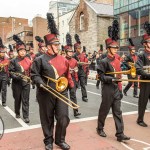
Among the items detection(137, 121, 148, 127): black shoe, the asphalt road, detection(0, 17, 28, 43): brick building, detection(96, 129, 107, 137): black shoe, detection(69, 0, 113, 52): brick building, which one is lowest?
the asphalt road

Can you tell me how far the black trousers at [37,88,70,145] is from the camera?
5531 mm

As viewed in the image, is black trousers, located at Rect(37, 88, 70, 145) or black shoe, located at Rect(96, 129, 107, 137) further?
black shoe, located at Rect(96, 129, 107, 137)

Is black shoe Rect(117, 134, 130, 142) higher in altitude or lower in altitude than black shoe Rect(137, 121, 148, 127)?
higher

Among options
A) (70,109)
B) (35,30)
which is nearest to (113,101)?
(70,109)

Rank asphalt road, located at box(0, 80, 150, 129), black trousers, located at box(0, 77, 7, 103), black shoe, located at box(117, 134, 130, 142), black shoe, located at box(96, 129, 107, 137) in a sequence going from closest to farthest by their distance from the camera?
black shoe, located at box(117, 134, 130, 142) → black shoe, located at box(96, 129, 107, 137) → asphalt road, located at box(0, 80, 150, 129) → black trousers, located at box(0, 77, 7, 103)

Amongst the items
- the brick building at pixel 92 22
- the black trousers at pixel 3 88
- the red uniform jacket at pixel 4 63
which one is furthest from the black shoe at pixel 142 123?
the brick building at pixel 92 22

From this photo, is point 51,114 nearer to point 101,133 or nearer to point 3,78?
point 101,133

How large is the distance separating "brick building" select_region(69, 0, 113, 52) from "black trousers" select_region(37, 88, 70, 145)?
1223 inches

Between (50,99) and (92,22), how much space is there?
105ft

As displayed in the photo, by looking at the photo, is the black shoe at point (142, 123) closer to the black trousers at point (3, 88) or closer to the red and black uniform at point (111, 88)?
the red and black uniform at point (111, 88)

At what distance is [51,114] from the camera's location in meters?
5.66

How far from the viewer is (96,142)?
20.1 ft

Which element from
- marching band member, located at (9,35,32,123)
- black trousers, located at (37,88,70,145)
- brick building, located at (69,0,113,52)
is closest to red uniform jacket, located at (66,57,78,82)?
marching band member, located at (9,35,32,123)

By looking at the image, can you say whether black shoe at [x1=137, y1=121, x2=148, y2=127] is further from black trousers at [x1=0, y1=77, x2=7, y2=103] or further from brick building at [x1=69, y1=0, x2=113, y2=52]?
brick building at [x1=69, y1=0, x2=113, y2=52]
